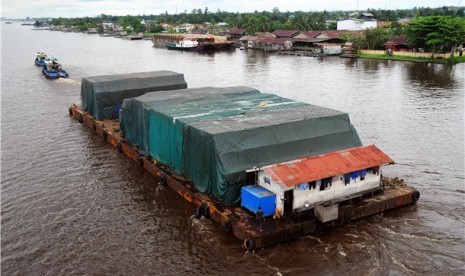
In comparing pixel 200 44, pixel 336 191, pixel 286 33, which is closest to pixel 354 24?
pixel 286 33

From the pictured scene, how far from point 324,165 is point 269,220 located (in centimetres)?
365

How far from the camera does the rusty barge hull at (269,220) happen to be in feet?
62.5

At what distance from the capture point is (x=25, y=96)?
54719mm

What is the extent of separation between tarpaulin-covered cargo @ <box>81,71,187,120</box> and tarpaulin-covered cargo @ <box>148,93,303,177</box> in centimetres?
1020

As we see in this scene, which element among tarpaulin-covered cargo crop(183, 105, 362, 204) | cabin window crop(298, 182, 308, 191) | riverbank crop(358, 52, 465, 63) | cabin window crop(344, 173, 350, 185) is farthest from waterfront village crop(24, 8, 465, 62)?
cabin window crop(298, 182, 308, 191)

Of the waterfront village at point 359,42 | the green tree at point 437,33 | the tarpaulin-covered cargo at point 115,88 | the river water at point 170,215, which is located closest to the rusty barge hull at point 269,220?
the river water at point 170,215

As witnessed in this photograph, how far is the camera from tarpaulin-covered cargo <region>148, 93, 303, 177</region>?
24.8 m

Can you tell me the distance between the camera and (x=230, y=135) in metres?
21.7

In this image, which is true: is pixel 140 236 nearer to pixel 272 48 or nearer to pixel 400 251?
pixel 400 251

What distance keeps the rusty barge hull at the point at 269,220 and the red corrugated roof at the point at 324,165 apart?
1778 millimetres

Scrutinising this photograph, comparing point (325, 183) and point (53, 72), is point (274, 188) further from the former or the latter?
point (53, 72)

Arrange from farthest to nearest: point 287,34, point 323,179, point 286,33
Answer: point 286,33 < point 287,34 < point 323,179

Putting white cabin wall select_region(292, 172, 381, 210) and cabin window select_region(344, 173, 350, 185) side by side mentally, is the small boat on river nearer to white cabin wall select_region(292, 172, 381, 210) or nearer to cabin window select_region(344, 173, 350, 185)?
white cabin wall select_region(292, 172, 381, 210)

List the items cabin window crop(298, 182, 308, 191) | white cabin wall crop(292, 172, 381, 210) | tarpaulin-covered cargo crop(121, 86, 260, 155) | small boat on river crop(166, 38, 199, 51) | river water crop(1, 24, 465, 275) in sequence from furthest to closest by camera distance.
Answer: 1. small boat on river crop(166, 38, 199, 51)
2. tarpaulin-covered cargo crop(121, 86, 260, 155)
3. white cabin wall crop(292, 172, 381, 210)
4. cabin window crop(298, 182, 308, 191)
5. river water crop(1, 24, 465, 275)
